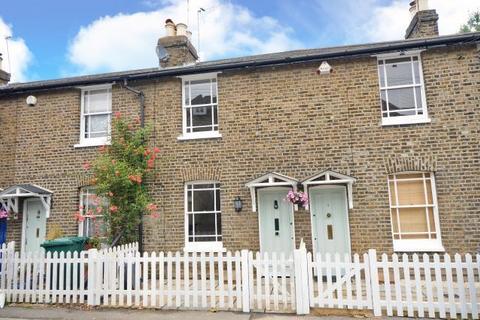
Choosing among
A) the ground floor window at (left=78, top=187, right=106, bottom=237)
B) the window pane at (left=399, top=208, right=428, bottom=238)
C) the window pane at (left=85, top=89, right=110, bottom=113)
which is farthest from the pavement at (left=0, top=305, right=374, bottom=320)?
the window pane at (left=85, top=89, right=110, bottom=113)

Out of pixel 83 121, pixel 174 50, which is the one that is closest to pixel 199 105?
pixel 174 50

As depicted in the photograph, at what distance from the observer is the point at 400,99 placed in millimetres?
10047

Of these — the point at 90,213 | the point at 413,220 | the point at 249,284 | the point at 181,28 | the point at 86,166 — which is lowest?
the point at 249,284

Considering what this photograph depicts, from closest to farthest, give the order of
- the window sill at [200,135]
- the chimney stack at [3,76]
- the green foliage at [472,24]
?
1. the window sill at [200,135]
2. the chimney stack at [3,76]
3. the green foliage at [472,24]

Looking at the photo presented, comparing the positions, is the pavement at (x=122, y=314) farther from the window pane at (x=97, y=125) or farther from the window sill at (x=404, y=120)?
the window pane at (x=97, y=125)

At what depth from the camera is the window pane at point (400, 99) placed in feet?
32.8

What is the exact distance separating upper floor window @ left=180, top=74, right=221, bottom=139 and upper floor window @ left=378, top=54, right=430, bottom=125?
491 cm

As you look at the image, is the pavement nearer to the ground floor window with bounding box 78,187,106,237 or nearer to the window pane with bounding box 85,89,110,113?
the ground floor window with bounding box 78,187,106,237

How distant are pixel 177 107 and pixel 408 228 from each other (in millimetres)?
7459

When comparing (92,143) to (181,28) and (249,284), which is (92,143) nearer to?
(181,28)

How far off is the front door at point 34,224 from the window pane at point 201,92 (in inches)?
237

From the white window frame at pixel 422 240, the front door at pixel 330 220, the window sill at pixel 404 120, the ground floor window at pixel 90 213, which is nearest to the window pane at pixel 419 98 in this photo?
the window sill at pixel 404 120

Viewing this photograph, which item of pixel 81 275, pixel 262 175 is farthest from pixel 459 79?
pixel 81 275

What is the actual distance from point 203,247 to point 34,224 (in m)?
5.66
